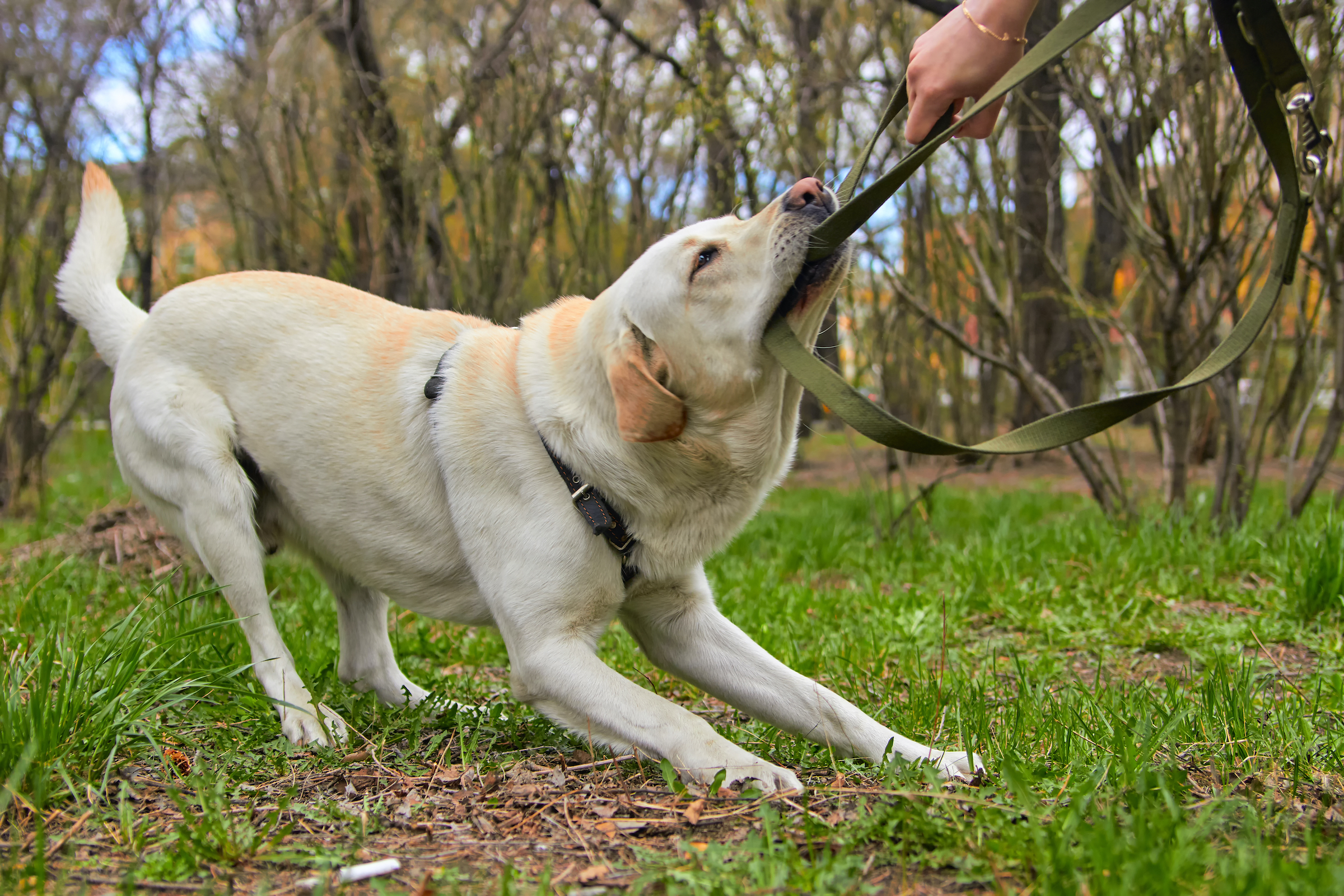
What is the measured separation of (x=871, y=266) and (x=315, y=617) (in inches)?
159

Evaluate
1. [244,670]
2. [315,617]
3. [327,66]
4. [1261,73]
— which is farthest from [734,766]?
[327,66]

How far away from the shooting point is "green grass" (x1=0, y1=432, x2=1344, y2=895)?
169cm

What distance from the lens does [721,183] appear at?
668 centimetres

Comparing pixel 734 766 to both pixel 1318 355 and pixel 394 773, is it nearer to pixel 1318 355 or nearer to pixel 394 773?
pixel 394 773

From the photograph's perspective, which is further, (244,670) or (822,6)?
(822,6)

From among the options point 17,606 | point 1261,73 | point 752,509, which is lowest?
point 17,606

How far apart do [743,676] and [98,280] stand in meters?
2.76

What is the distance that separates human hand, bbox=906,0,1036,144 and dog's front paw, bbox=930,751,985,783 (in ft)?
5.05

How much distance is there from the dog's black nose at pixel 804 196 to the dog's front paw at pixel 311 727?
185 centimetres

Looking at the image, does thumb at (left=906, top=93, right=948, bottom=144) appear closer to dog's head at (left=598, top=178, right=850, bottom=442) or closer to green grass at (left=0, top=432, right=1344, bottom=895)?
dog's head at (left=598, top=178, right=850, bottom=442)

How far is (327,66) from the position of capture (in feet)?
33.8

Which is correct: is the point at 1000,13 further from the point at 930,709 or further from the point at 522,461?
the point at 930,709

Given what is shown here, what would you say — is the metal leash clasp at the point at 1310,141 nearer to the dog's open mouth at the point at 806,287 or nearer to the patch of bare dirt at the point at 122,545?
the dog's open mouth at the point at 806,287

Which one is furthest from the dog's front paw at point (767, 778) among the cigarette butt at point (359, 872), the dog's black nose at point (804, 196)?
the dog's black nose at point (804, 196)
